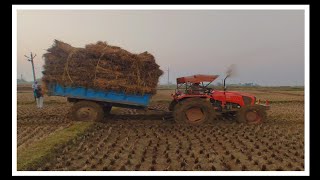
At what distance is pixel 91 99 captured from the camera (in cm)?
1473

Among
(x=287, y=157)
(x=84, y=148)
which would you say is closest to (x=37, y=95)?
(x=84, y=148)

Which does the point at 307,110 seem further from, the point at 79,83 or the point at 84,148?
the point at 79,83

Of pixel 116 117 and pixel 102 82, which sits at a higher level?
pixel 102 82

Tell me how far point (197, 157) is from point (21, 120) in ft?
32.5

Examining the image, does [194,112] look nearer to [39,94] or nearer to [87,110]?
[87,110]

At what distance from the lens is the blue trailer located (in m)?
14.6

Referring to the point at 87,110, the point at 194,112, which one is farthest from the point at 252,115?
the point at 87,110

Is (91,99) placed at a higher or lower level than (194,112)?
higher

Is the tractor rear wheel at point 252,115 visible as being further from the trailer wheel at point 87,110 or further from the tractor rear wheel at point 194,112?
the trailer wheel at point 87,110

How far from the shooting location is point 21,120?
639 inches

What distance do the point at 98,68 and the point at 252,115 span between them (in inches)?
251

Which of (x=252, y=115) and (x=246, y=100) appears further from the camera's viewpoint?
(x=246, y=100)

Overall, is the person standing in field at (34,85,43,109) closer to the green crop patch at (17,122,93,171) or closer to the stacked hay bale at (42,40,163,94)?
the stacked hay bale at (42,40,163,94)

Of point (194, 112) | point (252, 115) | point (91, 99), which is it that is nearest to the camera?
point (194, 112)
